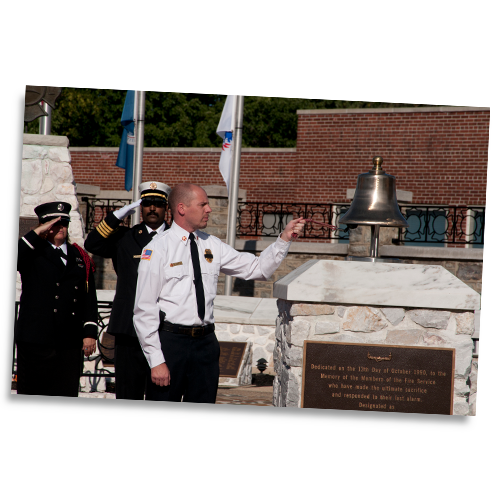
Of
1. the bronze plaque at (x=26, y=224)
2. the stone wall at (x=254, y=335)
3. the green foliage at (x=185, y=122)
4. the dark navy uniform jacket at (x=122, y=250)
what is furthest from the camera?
the green foliage at (x=185, y=122)

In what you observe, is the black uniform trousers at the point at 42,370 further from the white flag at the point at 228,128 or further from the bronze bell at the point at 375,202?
the white flag at the point at 228,128

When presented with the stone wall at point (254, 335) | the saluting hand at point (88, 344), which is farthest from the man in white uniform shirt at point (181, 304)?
the stone wall at point (254, 335)

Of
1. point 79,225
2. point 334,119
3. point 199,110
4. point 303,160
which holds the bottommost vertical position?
point 79,225

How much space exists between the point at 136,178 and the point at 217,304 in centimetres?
302

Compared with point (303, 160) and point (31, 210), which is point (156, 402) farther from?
point (303, 160)

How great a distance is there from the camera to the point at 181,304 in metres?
3.91

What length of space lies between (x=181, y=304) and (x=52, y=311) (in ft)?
4.71

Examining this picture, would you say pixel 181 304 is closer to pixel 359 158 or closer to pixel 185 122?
pixel 359 158

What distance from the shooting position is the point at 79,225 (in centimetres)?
770

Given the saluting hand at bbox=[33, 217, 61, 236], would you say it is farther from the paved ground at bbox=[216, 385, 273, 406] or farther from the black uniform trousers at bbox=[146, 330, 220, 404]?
the paved ground at bbox=[216, 385, 273, 406]

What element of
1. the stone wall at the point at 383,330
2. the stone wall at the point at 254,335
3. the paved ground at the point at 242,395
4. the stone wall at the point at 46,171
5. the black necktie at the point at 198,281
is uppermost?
the stone wall at the point at 46,171

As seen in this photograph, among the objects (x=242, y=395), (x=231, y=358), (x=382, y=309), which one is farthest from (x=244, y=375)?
(x=382, y=309)

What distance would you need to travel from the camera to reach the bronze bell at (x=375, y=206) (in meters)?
4.85

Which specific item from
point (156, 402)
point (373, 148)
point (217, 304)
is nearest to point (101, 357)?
point (217, 304)
